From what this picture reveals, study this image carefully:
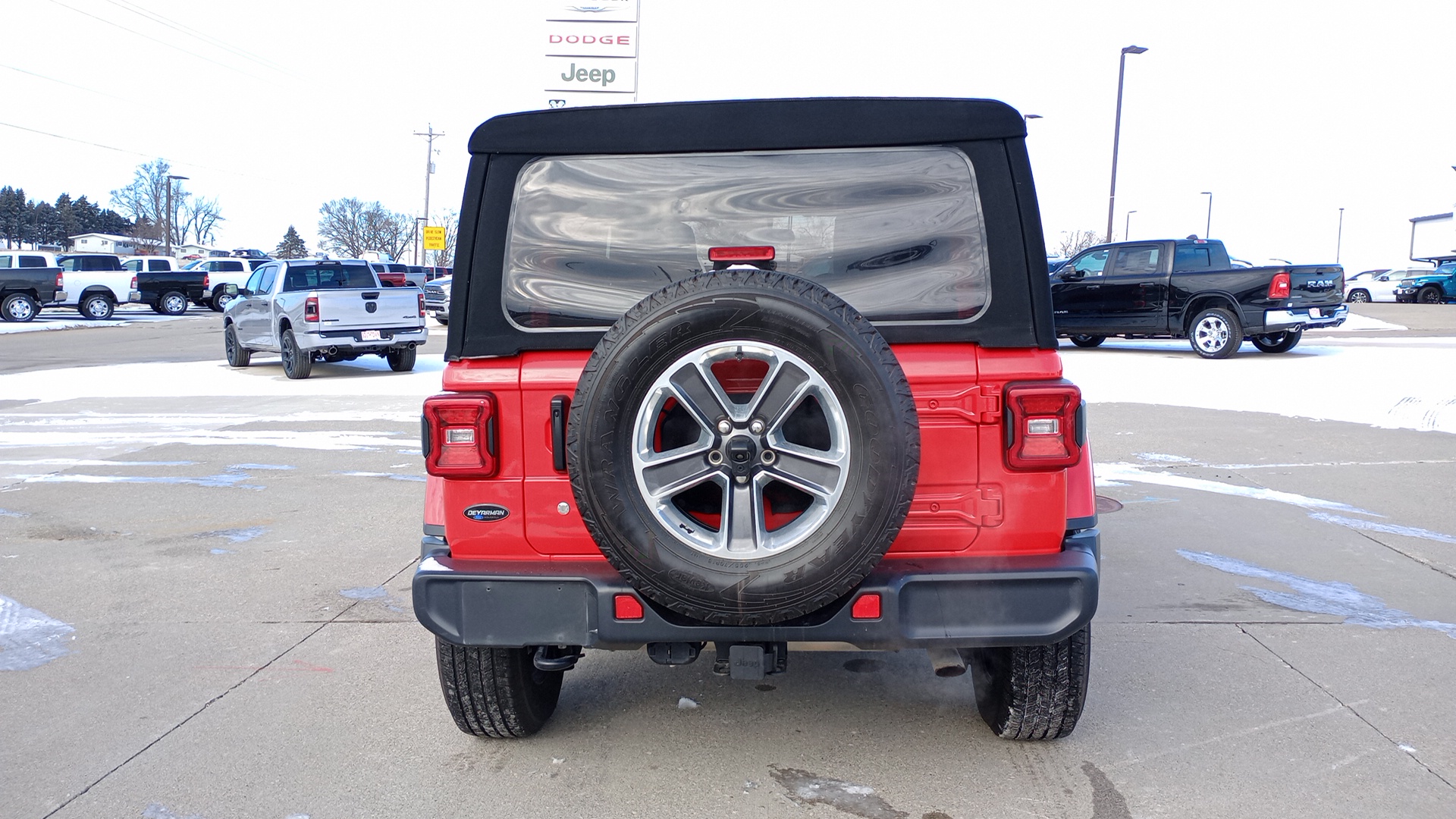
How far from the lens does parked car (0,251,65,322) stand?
3241 cm

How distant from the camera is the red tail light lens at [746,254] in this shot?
10.4 ft

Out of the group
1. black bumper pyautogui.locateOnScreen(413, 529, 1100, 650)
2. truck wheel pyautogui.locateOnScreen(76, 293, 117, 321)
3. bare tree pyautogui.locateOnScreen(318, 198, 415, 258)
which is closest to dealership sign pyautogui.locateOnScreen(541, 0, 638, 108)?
black bumper pyautogui.locateOnScreen(413, 529, 1100, 650)

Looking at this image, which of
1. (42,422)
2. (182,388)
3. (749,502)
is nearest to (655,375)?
(749,502)

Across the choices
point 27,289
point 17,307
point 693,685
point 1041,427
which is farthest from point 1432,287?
point 17,307

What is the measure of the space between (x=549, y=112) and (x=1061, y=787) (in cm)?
258

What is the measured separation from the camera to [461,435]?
315 centimetres

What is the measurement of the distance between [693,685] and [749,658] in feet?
4.26

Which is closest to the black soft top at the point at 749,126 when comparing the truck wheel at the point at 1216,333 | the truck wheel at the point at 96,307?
the truck wheel at the point at 1216,333

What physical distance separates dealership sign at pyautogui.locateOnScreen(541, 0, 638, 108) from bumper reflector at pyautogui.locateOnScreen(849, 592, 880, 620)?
12.5 meters

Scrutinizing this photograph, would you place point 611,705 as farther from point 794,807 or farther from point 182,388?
point 182,388

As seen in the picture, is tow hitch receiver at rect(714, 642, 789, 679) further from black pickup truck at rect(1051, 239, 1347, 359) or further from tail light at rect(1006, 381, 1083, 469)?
black pickup truck at rect(1051, 239, 1347, 359)

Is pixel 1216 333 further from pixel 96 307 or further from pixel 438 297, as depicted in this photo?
pixel 96 307

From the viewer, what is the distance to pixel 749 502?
2840 millimetres

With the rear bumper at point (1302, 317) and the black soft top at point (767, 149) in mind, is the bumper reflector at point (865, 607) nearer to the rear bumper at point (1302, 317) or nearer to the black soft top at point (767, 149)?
the black soft top at point (767, 149)
